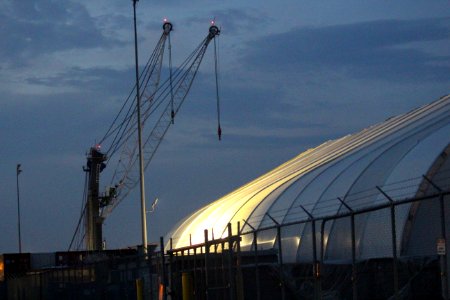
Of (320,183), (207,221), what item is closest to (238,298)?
(320,183)

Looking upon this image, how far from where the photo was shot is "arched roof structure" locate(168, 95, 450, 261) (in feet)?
72.6

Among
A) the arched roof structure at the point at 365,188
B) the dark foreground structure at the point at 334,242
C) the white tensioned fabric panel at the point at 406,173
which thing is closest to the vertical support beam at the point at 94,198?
the dark foreground structure at the point at 334,242

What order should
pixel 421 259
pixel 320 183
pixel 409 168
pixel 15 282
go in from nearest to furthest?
pixel 421 259
pixel 409 168
pixel 320 183
pixel 15 282

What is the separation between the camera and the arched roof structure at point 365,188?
872 inches

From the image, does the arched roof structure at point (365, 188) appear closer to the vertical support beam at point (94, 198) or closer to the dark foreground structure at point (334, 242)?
the dark foreground structure at point (334, 242)

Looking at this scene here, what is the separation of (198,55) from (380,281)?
63229mm

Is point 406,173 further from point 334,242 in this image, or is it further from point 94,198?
point 94,198

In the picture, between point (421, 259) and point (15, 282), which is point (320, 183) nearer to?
point (421, 259)

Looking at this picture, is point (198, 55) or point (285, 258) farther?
point (198, 55)

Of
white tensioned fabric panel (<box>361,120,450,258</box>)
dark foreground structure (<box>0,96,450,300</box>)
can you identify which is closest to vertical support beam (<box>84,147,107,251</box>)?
dark foreground structure (<box>0,96,450,300</box>)

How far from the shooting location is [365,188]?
25578mm

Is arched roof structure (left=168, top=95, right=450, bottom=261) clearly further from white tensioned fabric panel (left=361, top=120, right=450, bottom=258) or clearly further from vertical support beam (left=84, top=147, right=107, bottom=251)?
vertical support beam (left=84, top=147, right=107, bottom=251)

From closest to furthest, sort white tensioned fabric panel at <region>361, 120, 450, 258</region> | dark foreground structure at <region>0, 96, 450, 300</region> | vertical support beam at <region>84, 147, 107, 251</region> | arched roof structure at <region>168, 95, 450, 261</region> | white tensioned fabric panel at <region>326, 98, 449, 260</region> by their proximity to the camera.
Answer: dark foreground structure at <region>0, 96, 450, 300</region> → white tensioned fabric panel at <region>361, 120, 450, 258</region> → white tensioned fabric panel at <region>326, 98, 449, 260</region> → arched roof structure at <region>168, 95, 450, 261</region> → vertical support beam at <region>84, 147, 107, 251</region>

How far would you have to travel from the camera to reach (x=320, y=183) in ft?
98.5
